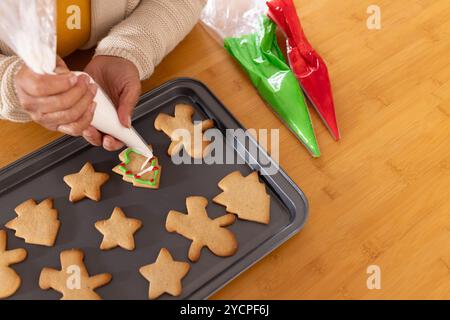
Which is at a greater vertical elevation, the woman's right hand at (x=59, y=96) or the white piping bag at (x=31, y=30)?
the white piping bag at (x=31, y=30)

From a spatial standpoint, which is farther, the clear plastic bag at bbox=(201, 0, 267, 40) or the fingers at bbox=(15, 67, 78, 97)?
the clear plastic bag at bbox=(201, 0, 267, 40)

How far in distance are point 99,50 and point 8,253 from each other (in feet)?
1.16

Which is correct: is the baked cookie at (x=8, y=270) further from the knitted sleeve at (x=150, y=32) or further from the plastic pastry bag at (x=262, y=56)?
the plastic pastry bag at (x=262, y=56)

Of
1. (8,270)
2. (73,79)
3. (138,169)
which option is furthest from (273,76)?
(8,270)

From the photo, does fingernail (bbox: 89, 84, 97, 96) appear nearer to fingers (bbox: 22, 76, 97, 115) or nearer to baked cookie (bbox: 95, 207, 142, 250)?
fingers (bbox: 22, 76, 97, 115)

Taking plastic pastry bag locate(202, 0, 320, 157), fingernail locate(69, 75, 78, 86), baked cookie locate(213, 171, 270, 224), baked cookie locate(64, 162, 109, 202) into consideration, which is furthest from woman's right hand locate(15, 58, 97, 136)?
plastic pastry bag locate(202, 0, 320, 157)

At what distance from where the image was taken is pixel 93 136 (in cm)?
70

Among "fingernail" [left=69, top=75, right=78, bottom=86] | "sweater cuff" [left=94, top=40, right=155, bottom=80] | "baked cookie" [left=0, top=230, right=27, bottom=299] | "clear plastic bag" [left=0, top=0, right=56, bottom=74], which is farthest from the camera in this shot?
"sweater cuff" [left=94, top=40, right=155, bottom=80]

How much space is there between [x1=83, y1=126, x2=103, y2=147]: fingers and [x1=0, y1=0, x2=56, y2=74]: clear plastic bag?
195mm

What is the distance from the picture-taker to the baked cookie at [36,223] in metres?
0.70

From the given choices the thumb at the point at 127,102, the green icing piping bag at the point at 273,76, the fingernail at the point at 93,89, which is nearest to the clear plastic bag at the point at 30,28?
the fingernail at the point at 93,89

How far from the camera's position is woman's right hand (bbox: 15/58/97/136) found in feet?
1.77

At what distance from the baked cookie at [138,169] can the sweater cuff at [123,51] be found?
0.45 ft

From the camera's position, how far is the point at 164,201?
74 cm
